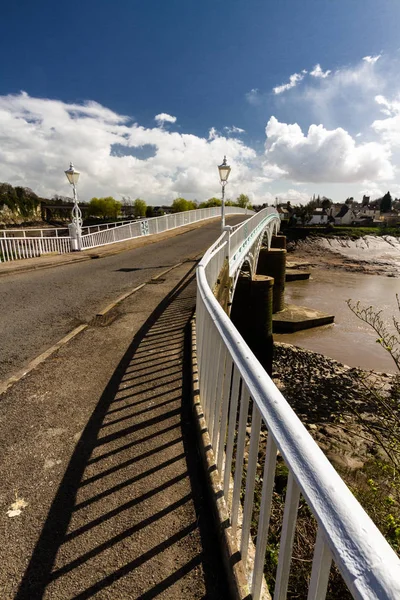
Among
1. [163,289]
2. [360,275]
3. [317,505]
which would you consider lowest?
[360,275]

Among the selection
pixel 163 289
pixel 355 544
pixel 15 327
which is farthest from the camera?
pixel 163 289

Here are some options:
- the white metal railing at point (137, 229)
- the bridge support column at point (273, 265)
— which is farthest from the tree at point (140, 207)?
the bridge support column at point (273, 265)

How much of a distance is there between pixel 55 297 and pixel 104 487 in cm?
601

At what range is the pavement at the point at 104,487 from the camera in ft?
5.57

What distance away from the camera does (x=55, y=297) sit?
7402mm

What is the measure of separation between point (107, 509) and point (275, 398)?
4.99 feet

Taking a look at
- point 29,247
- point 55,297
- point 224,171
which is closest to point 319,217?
point 224,171

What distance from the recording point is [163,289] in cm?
826

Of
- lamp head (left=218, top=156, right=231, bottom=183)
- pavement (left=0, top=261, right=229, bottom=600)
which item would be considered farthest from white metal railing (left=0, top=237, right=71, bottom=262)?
pavement (left=0, top=261, right=229, bottom=600)

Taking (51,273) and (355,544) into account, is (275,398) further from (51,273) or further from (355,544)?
(51,273)

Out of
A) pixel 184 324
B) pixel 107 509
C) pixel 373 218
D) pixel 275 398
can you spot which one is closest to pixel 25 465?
pixel 107 509

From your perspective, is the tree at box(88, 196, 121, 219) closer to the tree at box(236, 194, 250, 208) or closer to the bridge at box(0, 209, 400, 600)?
the tree at box(236, 194, 250, 208)

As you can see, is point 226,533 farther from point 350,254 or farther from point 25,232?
point 350,254

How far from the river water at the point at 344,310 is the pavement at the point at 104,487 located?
1287cm
